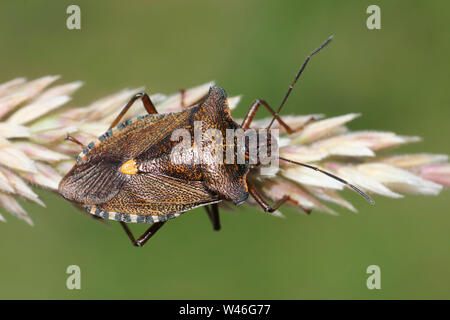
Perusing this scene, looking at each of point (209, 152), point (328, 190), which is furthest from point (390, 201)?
point (209, 152)

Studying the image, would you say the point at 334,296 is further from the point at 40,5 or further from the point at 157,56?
the point at 40,5

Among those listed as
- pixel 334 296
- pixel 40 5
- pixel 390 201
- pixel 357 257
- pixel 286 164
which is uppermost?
pixel 40 5

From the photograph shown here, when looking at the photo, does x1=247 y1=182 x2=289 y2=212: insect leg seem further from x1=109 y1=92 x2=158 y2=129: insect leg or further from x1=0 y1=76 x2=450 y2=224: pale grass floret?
x1=109 y1=92 x2=158 y2=129: insect leg

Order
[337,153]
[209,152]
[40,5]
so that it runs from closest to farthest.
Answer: [337,153]
[209,152]
[40,5]

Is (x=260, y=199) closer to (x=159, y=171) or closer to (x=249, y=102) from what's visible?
(x=159, y=171)

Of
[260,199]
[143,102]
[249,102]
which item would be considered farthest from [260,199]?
[249,102]

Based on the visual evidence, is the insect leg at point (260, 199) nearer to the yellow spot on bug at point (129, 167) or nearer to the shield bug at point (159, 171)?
the shield bug at point (159, 171)

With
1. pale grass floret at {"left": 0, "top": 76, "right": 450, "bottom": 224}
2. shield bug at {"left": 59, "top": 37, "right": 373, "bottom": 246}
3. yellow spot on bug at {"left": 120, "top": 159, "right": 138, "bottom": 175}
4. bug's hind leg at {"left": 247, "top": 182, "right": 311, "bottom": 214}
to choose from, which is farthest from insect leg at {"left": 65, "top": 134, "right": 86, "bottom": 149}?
bug's hind leg at {"left": 247, "top": 182, "right": 311, "bottom": 214}

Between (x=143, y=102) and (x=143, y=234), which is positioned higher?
(x=143, y=102)
